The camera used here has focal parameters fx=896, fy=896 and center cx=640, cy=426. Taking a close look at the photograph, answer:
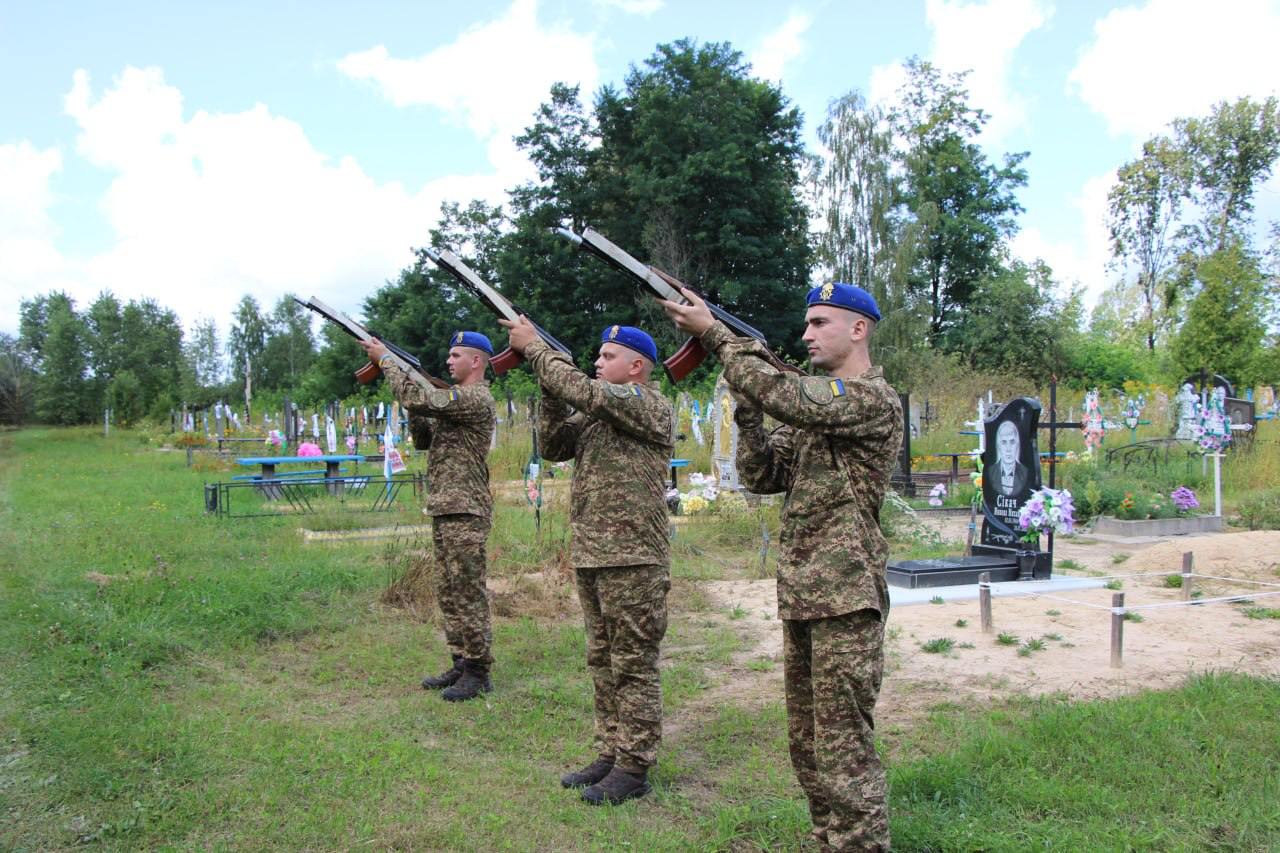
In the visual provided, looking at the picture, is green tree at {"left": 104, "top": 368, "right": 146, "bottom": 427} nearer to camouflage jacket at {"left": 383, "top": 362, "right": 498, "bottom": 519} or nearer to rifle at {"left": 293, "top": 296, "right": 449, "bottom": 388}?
rifle at {"left": 293, "top": 296, "right": 449, "bottom": 388}

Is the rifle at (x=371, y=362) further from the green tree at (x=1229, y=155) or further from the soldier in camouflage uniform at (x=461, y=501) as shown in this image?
the green tree at (x=1229, y=155)

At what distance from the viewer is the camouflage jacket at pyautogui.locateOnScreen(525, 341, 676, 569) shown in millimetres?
3969

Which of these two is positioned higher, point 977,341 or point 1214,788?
point 977,341

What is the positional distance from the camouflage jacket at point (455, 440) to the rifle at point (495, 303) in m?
0.32

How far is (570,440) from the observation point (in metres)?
4.46

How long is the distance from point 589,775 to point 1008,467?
6.88 metres

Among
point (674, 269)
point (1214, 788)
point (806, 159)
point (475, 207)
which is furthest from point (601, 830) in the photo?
point (475, 207)

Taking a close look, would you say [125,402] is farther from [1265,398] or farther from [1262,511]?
[1262,511]

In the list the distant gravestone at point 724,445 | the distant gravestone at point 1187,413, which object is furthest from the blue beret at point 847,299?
the distant gravestone at point 1187,413

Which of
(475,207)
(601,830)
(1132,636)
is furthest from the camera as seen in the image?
(475,207)

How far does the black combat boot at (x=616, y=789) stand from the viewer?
12.6 feet

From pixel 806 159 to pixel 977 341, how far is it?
31.8 feet

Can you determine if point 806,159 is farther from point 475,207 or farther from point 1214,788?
point 1214,788

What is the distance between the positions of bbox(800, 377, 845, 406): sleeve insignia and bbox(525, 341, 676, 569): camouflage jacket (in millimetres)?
1254
